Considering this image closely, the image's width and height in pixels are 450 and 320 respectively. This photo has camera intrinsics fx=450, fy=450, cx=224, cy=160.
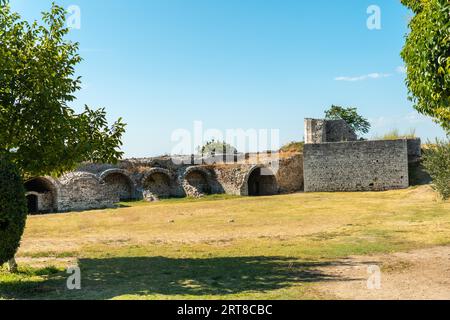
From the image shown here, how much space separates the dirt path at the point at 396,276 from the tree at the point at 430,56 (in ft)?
10.1

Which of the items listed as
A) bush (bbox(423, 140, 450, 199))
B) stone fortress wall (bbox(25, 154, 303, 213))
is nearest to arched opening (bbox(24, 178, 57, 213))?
stone fortress wall (bbox(25, 154, 303, 213))

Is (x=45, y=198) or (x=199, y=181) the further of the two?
(x=199, y=181)

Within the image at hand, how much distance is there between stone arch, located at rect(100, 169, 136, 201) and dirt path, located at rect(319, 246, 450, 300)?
78.9ft

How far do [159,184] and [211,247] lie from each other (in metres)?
22.8

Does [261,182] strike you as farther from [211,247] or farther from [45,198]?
[211,247]

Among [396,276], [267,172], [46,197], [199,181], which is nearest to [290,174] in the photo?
[267,172]

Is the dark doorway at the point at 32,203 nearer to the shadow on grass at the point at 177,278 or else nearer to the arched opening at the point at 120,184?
the arched opening at the point at 120,184

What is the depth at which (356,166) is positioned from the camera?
3095 cm

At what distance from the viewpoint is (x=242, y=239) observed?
514 inches

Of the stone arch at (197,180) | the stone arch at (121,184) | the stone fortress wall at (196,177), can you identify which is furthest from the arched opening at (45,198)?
the stone arch at (197,180)

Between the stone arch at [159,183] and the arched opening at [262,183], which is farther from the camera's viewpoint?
the arched opening at [262,183]

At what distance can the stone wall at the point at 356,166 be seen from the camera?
1182 inches
